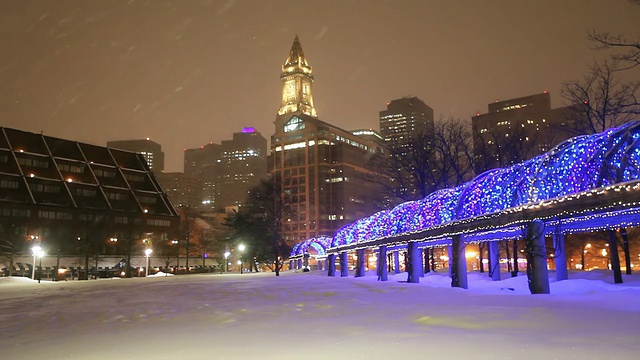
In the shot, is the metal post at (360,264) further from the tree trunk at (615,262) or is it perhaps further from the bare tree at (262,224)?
the bare tree at (262,224)

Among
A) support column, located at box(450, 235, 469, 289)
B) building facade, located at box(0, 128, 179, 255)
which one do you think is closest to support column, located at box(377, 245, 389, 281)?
support column, located at box(450, 235, 469, 289)

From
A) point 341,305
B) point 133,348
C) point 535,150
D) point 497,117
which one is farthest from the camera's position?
point 497,117

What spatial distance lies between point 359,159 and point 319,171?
1714cm

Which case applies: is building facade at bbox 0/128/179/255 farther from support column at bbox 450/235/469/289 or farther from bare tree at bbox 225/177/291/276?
support column at bbox 450/235/469/289

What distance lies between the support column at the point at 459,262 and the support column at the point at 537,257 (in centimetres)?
521

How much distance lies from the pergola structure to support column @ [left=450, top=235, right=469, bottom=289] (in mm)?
44

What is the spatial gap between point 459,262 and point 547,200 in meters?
7.93

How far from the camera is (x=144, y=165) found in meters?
112

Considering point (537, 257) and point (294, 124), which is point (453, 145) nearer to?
point (537, 257)

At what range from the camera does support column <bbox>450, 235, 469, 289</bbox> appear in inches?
868

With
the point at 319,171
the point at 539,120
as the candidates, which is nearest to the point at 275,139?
the point at 319,171

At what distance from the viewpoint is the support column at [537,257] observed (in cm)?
1664

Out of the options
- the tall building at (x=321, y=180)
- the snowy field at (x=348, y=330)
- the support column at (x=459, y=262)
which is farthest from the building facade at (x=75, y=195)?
the tall building at (x=321, y=180)

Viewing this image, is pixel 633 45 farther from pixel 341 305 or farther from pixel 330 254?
pixel 330 254
